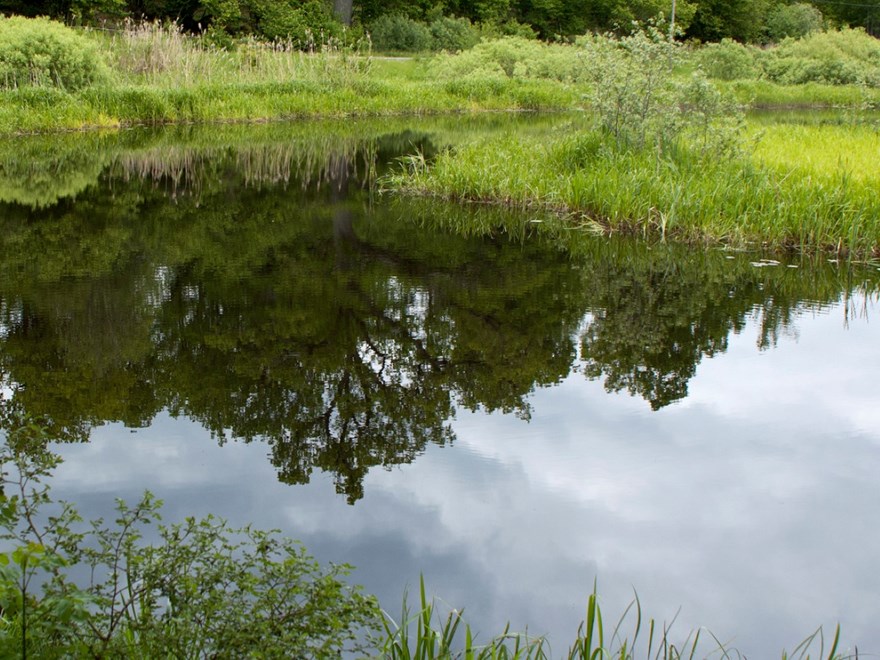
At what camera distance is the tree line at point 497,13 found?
1289 inches

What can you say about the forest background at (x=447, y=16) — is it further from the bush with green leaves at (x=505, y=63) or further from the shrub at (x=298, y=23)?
the bush with green leaves at (x=505, y=63)

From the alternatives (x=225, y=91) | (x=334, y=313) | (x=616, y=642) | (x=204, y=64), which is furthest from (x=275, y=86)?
(x=616, y=642)

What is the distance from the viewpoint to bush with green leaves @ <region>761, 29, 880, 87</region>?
3975 cm

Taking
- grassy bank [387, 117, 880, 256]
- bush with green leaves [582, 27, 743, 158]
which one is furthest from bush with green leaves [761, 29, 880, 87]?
bush with green leaves [582, 27, 743, 158]

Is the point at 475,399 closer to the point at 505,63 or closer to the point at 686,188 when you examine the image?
the point at 686,188

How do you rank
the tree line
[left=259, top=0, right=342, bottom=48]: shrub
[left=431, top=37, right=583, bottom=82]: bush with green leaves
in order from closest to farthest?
1. [left=431, top=37, right=583, bottom=82]: bush with green leaves
2. the tree line
3. [left=259, top=0, right=342, bottom=48]: shrub

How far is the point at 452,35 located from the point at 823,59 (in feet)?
51.1

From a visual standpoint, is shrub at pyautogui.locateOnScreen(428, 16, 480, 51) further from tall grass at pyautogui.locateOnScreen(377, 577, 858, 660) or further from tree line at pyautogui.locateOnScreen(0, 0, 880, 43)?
tall grass at pyautogui.locateOnScreen(377, 577, 858, 660)

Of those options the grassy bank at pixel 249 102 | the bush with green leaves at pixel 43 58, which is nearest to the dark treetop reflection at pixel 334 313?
the grassy bank at pixel 249 102

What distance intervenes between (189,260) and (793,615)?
6.86 m

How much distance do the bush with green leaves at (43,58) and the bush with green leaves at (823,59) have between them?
28.9m

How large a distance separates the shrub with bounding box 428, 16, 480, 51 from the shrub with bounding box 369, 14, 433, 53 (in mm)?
496

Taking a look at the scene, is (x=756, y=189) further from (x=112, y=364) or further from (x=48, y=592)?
(x=48, y=592)

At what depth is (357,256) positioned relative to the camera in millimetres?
9617
